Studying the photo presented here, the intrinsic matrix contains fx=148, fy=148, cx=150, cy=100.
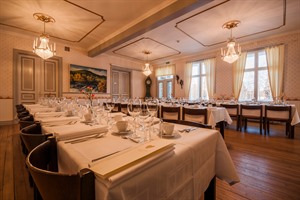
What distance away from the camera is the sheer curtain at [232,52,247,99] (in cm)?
634

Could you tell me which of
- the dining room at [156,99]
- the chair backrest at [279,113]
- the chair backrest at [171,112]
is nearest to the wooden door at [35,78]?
the dining room at [156,99]

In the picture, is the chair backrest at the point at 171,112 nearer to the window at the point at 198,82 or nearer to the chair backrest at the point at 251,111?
the chair backrest at the point at 251,111

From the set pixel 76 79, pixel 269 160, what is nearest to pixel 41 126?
pixel 269 160

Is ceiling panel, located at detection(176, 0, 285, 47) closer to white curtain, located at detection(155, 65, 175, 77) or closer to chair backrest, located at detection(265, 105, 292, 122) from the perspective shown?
chair backrest, located at detection(265, 105, 292, 122)

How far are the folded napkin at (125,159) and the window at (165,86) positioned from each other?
8.51 m

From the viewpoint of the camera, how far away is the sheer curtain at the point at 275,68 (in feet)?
18.0

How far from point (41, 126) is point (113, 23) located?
14.0ft

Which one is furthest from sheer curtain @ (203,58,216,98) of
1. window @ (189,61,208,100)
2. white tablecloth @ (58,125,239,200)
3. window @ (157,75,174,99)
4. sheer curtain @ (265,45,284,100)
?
white tablecloth @ (58,125,239,200)

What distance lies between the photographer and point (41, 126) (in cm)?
141

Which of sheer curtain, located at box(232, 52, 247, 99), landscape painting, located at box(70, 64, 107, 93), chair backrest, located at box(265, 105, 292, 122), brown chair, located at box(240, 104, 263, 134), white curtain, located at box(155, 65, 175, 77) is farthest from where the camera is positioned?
white curtain, located at box(155, 65, 175, 77)

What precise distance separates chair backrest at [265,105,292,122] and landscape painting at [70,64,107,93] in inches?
266

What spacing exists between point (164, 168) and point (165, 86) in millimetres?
9108

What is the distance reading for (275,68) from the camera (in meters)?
5.60

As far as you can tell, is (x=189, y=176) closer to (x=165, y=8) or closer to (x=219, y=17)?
(x=165, y=8)
